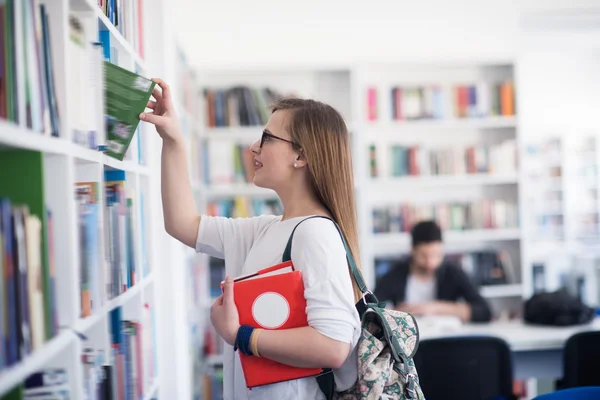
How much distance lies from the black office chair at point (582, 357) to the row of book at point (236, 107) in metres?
2.63

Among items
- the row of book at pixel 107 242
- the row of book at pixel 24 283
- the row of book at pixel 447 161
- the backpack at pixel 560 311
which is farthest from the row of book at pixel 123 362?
the row of book at pixel 447 161

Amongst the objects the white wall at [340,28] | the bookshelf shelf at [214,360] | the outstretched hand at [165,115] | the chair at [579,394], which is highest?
the white wall at [340,28]

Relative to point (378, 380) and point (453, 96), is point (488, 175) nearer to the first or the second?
point (453, 96)

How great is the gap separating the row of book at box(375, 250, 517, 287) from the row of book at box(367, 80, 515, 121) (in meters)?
1.00

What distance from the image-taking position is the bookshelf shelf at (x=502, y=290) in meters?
4.56

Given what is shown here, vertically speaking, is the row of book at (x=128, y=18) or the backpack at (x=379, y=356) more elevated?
the row of book at (x=128, y=18)

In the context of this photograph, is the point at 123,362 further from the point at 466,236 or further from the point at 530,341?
the point at 466,236

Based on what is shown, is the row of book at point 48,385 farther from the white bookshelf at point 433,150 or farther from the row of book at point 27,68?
the white bookshelf at point 433,150

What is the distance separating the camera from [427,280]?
3.70 m

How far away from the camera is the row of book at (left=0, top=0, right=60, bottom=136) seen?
0.90 meters

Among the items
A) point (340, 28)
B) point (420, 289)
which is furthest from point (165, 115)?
point (340, 28)

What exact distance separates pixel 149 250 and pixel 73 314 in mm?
892

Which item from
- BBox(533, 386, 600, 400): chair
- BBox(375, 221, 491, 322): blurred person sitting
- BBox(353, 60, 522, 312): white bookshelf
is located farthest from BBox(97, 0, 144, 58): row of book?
BBox(353, 60, 522, 312): white bookshelf

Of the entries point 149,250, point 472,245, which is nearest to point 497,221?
point 472,245
